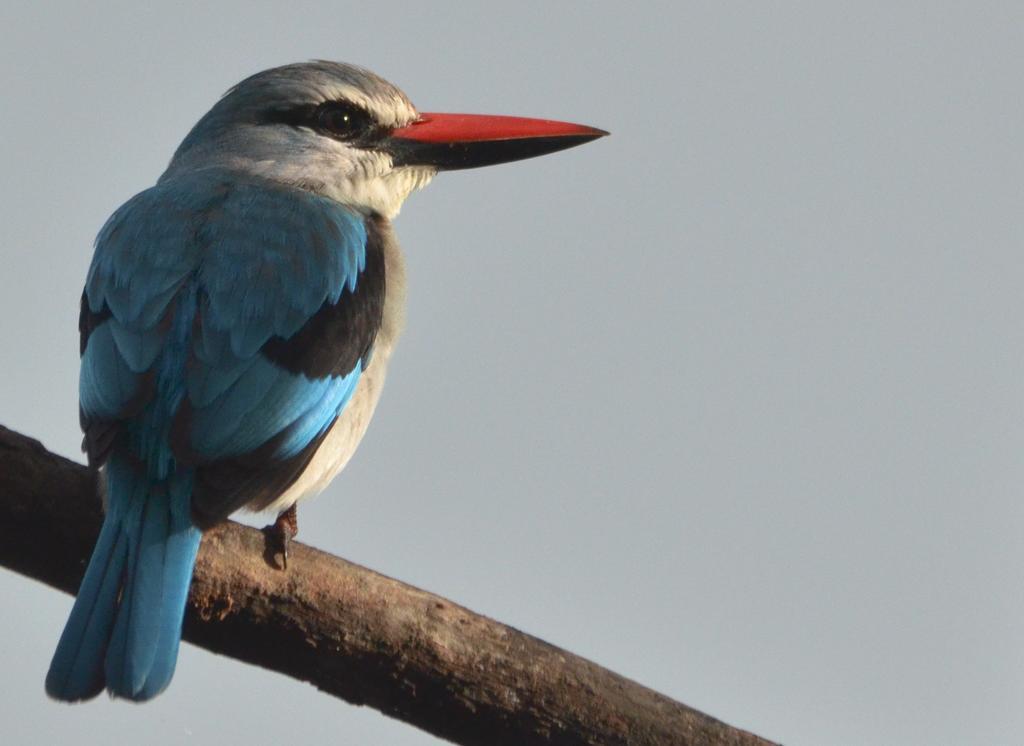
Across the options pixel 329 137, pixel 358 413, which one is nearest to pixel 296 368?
pixel 358 413

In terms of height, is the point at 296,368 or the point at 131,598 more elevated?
the point at 296,368

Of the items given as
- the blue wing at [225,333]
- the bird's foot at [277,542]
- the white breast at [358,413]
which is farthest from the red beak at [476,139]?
the bird's foot at [277,542]

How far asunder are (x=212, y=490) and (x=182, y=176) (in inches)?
72.5

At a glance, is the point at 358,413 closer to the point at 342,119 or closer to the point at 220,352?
the point at 220,352

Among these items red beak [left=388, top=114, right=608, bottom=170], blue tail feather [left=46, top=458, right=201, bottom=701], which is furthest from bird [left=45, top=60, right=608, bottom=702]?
red beak [left=388, top=114, right=608, bottom=170]

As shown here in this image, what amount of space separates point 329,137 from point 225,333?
1648mm

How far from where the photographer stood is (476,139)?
5.72 m

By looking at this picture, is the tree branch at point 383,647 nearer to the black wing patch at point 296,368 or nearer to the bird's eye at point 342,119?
the black wing patch at point 296,368

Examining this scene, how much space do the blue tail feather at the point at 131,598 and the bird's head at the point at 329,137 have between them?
1863 mm

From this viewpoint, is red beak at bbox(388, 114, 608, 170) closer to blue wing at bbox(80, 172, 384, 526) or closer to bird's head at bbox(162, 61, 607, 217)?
bird's head at bbox(162, 61, 607, 217)

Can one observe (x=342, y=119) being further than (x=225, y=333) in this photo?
Yes

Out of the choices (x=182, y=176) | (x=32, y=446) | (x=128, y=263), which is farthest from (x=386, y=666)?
(x=182, y=176)

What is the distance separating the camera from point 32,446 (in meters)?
3.57

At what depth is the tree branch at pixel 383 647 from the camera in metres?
3.54
